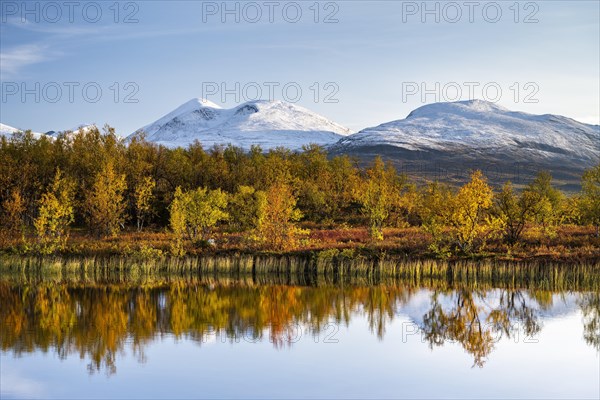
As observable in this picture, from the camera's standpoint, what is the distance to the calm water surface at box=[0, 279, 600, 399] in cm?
1914

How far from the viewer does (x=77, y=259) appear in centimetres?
4397

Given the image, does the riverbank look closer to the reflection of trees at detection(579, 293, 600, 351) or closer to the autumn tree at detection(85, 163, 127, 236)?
the autumn tree at detection(85, 163, 127, 236)

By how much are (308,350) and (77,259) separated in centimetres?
2495

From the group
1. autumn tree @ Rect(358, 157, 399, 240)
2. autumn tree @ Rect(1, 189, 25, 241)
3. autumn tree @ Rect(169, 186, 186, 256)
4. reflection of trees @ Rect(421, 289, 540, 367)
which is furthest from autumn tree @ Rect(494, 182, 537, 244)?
autumn tree @ Rect(1, 189, 25, 241)

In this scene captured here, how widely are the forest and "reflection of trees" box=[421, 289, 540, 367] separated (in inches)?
332

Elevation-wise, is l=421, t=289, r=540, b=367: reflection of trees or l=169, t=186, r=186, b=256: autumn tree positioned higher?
l=169, t=186, r=186, b=256: autumn tree

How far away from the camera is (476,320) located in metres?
29.3

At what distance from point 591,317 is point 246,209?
3191 centimetres

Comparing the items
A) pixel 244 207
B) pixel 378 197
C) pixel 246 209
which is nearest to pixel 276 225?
pixel 246 209

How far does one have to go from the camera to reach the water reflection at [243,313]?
2495 cm

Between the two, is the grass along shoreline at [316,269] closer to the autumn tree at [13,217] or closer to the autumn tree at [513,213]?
the autumn tree at [513,213]

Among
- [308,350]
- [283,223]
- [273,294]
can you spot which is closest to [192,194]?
[283,223]

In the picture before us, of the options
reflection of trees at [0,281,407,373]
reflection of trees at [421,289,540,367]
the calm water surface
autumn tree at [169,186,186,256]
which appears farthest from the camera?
autumn tree at [169,186,186,256]

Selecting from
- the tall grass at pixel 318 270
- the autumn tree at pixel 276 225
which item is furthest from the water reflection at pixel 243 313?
the autumn tree at pixel 276 225
